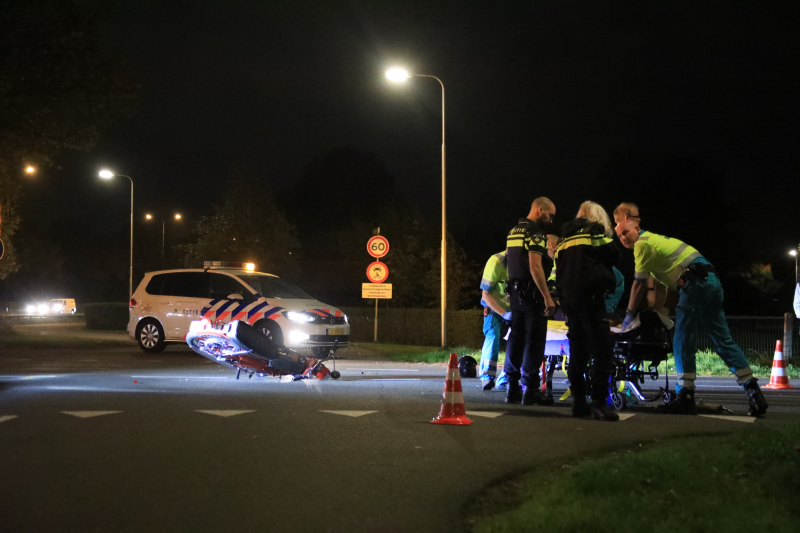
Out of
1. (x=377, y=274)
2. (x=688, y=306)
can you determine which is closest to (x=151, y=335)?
(x=377, y=274)

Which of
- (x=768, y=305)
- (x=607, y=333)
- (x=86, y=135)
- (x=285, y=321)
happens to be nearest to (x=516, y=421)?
(x=607, y=333)

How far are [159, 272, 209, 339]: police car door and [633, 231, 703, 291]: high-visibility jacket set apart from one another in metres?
12.1

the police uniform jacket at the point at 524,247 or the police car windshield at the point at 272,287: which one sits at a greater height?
the police uniform jacket at the point at 524,247

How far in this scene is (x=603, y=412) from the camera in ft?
26.6

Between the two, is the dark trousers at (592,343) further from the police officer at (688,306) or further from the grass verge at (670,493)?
the grass verge at (670,493)

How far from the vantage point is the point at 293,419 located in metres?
7.86

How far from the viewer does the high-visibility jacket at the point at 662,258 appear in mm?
8484

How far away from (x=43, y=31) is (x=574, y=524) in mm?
23316

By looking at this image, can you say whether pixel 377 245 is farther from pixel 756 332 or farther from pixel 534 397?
pixel 534 397

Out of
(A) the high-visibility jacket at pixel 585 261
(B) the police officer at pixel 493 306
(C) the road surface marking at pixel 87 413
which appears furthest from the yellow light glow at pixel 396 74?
(C) the road surface marking at pixel 87 413

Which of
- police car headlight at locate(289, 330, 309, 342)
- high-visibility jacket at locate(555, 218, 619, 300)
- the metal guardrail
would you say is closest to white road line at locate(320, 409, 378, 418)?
high-visibility jacket at locate(555, 218, 619, 300)

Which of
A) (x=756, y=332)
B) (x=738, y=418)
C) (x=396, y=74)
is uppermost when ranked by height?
(x=396, y=74)

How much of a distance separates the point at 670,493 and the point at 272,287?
14.2m

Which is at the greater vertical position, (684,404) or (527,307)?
(527,307)
